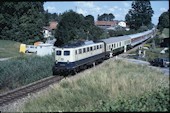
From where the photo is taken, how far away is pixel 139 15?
10169 centimetres

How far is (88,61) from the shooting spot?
28031 millimetres

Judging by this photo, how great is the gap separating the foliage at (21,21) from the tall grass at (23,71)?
33.7m

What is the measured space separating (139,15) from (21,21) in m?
52.0

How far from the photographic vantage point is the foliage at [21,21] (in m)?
59.3

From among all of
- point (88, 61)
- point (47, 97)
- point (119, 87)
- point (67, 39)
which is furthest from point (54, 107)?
point (67, 39)

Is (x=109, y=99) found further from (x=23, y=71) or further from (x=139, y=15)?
(x=139, y=15)

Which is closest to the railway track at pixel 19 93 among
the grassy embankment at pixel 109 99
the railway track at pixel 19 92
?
the railway track at pixel 19 92

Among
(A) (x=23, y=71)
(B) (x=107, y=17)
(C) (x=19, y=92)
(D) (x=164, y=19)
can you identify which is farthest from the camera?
(B) (x=107, y=17)

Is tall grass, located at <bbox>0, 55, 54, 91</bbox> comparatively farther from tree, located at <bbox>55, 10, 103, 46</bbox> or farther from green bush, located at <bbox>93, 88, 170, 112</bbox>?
tree, located at <bbox>55, 10, 103, 46</bbox>

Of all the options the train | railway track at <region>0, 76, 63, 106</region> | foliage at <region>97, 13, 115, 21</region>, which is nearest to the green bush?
railway track at <region>0, 76, 63, 106</region>

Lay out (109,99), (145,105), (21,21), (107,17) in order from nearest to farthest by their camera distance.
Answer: (145,105) < (109,99) < (21,21) < (107,17)

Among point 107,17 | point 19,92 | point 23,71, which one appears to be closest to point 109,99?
point 19,92

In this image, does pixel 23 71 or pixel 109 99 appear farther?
pixel 23 71

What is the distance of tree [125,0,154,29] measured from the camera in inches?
3719
